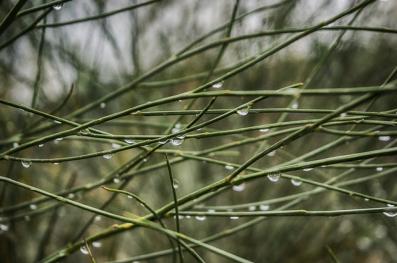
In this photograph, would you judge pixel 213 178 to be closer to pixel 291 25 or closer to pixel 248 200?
pixel 248 200

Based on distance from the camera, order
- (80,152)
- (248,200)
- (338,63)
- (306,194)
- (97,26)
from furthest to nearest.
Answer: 1. (248,200)
2. (338,63)
3. (80,152)
4. (97,26)
5. (306,194)

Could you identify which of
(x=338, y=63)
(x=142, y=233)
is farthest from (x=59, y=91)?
(x=338, y=63)

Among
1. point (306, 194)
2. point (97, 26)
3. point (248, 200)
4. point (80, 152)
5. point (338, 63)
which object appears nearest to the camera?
point (306, 194)

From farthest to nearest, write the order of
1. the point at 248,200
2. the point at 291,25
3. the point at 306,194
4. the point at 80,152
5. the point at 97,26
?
the point at 248,200 < the point at 80,152 < the point at 291,25 < the point at 97,26 < the point at 306,194

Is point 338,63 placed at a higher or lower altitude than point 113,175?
higher

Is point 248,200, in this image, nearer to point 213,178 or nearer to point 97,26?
point 213,178

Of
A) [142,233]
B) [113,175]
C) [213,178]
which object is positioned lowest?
[113,175]

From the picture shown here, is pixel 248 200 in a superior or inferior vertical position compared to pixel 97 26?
inferior

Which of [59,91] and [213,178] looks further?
[213,178]

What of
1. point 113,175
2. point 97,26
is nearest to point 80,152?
point 97,26
